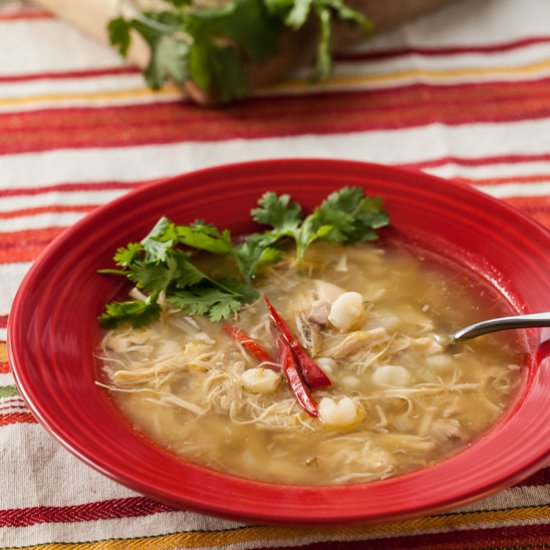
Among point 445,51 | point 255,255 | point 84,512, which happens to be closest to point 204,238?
point 255,255

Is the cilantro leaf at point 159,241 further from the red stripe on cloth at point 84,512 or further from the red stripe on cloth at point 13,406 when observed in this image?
the red stripe on cloth at point 84,512

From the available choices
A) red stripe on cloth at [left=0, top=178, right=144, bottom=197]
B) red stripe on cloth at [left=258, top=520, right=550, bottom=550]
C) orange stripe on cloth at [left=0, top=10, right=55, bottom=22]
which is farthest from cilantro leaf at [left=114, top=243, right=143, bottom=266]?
orange stripe on cloth at [left=0, top=10, right=55, bottom=22]

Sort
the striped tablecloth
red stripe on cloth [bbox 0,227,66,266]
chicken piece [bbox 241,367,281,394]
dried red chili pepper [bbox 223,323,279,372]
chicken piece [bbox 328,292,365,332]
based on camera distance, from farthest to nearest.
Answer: the striped tablecloth
red stripe on cloth [bbox 0,227,66,266]
chicken piece [bbox 328,292,365,332]
dried red chili pepper [bbox 223,323,279,372]
chicken piece [bbox 241,367,281,394]

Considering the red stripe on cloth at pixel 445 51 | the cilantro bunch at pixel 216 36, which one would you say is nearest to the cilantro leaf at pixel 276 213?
the cilantro bunch at pixel 216 36

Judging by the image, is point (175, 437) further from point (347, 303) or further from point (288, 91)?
point (288, 91)

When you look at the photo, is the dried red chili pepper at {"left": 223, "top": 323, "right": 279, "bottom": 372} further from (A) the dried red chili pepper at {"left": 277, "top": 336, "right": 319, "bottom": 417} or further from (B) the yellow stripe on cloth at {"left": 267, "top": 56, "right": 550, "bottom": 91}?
(B) the yellow stripe on cloth at {"left": 267, "top": 56, "right": 550, "bottom": 91}
